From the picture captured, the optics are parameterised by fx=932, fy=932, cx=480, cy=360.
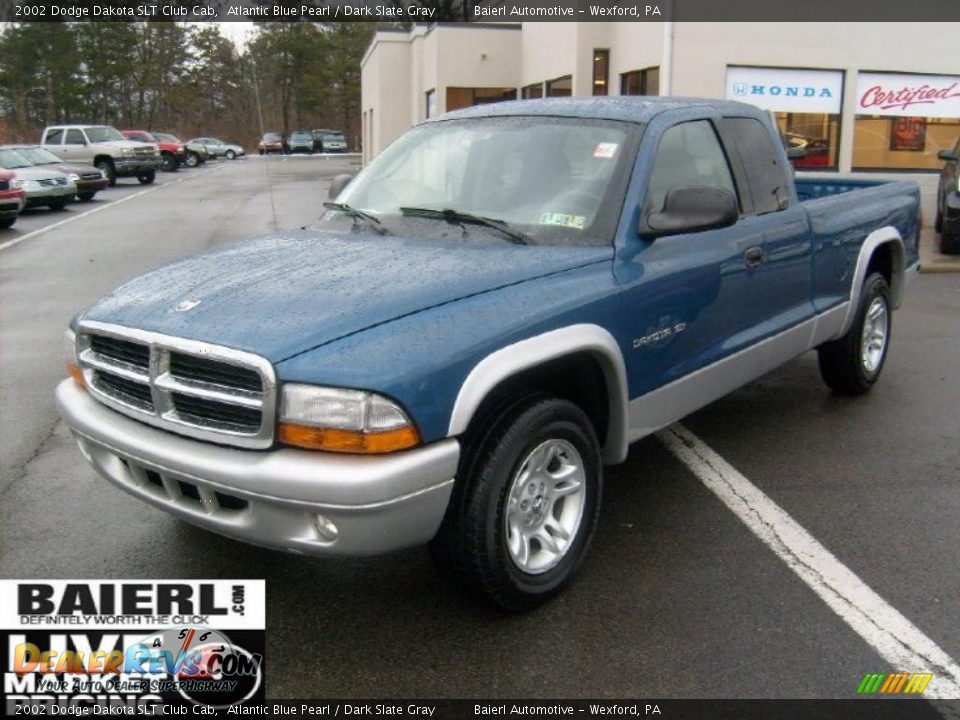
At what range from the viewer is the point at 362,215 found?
445 cm

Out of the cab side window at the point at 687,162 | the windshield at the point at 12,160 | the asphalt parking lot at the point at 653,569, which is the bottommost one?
the asphalt parking lot at the point at 653,569

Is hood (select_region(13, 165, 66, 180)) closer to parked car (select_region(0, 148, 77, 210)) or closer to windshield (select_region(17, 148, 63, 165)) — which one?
parked car (select_region(0, 148, 77, 210))

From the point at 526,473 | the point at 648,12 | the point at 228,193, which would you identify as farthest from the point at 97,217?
the point at 526,473

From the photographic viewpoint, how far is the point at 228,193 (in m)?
27.8

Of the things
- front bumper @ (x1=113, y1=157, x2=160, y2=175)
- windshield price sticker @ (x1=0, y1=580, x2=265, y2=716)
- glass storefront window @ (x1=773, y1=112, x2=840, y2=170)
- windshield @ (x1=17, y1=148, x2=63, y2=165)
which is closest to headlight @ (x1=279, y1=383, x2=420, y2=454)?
windshield price sticker @ (x1=0, y1=580, x2=265, y2=716)

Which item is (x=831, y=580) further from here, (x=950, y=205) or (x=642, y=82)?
(x=642, y=82)

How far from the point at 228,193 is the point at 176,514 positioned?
2593 centimetres

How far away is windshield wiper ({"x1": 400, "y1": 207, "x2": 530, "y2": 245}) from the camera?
12.8 feet

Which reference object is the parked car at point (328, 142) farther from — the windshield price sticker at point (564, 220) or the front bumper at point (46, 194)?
the windshield price sticker at point (564, 220)

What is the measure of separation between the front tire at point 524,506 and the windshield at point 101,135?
107 ft

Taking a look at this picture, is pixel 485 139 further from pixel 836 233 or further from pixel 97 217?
pixel 97 217

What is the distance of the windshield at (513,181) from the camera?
3.95 metres

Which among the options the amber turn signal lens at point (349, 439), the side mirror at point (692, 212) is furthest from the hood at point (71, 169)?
the amber turn signal lens at point (349, 439)

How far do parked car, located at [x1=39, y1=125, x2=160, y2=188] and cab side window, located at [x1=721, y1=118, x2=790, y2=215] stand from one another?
31.0 m
